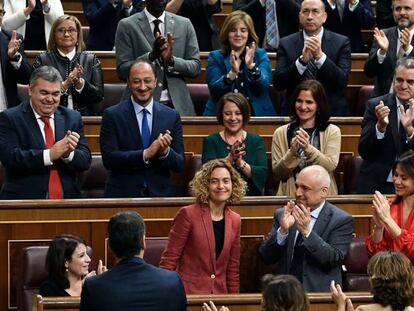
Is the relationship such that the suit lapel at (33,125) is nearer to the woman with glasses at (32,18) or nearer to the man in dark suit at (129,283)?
the woman with glasses at (32,18)

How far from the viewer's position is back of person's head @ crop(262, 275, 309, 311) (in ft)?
13.5

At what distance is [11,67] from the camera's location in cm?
739

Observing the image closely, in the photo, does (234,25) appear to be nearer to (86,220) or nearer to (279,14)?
(279,14)

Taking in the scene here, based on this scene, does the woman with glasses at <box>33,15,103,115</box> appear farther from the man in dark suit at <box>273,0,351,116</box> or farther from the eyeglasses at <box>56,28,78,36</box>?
the man in dark suit at <box>273,0,351,116</box>

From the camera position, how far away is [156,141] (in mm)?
6418

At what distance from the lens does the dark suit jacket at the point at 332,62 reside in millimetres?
7504

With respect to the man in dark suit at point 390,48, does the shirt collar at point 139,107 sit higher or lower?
lower

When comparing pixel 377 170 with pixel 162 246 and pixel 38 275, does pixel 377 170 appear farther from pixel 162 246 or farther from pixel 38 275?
pixel 38 275

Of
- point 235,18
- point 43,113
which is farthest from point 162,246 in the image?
point 235,18

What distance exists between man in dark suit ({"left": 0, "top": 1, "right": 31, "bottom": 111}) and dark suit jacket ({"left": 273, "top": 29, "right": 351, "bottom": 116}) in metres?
1.46

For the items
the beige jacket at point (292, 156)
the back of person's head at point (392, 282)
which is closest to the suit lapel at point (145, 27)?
the beige jacket at point (292, 156)

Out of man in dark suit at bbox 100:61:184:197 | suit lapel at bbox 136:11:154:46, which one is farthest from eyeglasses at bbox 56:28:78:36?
man in dark suit at bbox 100:61:184:197

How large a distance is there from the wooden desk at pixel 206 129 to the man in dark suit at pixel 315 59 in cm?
25

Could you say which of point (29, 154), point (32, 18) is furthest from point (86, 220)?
point (32, 18)
